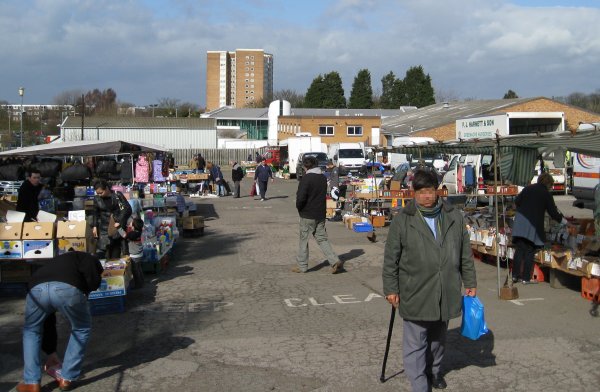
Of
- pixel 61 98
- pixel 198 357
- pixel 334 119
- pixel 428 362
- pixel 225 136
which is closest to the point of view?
pixel 428 362

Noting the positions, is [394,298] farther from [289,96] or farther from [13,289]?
[289,96]

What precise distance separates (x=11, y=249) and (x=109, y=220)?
5.30 feet

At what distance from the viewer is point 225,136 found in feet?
285

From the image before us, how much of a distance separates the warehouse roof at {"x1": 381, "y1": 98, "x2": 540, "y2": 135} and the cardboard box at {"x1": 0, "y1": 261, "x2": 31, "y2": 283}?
1519 inches

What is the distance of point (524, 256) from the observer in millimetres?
9586

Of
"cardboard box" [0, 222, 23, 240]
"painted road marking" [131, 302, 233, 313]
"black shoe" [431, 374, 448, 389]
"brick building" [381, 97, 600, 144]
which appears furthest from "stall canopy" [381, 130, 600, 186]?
"brick building" [381, 97, 600, 144]

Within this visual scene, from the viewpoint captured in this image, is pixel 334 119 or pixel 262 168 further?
pixel 334 119

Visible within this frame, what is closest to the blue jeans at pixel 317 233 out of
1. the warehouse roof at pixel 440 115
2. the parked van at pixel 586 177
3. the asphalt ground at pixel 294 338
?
the asphalt ground at pixel 294 338

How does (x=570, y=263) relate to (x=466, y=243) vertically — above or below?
below

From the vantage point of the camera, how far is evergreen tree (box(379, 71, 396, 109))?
4240 inches

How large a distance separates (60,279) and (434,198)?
317 centimetres

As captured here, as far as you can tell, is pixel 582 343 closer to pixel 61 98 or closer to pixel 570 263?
pixel 570 263

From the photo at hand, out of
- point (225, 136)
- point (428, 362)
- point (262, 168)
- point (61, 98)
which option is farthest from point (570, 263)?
point (61, 98)

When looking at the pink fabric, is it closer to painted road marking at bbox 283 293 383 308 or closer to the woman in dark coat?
painted road marking at bbox 283 293 383 308
